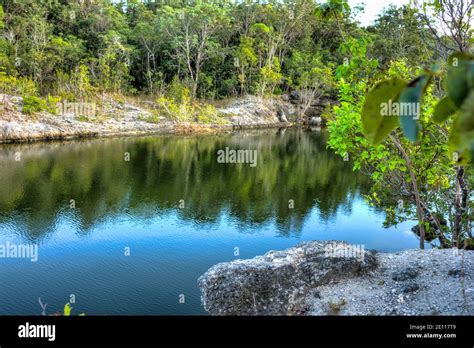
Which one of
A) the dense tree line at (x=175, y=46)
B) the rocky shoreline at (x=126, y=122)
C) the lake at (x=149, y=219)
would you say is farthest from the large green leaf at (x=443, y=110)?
the dense tree line at (x=175, y=46)

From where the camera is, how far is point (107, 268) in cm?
1252

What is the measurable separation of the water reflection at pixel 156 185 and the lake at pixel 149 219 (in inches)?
2.4

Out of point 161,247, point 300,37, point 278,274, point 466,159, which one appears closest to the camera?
point 466,159

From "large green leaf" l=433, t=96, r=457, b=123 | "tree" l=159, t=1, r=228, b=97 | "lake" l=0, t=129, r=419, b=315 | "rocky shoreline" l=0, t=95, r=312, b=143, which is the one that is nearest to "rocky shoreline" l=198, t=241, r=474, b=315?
"lake" l=0, t=129, r=419, b=315

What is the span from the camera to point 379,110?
806 mm

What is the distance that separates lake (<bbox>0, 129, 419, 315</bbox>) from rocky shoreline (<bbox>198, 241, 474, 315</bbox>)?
1.14 metres

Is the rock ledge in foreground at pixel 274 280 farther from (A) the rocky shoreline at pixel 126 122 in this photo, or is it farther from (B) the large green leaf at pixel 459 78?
(A) the rocky shoreline at pixel 126 122

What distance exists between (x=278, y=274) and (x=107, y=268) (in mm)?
5396

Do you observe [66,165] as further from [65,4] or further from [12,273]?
[65,4]

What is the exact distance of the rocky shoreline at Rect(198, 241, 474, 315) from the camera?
8.27 meters

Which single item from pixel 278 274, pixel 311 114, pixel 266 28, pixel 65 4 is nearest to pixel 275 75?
pixel 266 28

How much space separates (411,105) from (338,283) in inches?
361

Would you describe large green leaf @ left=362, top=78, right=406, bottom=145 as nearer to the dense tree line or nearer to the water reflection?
the water reflection

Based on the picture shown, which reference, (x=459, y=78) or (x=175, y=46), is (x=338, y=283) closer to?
(x=459, y=78)
